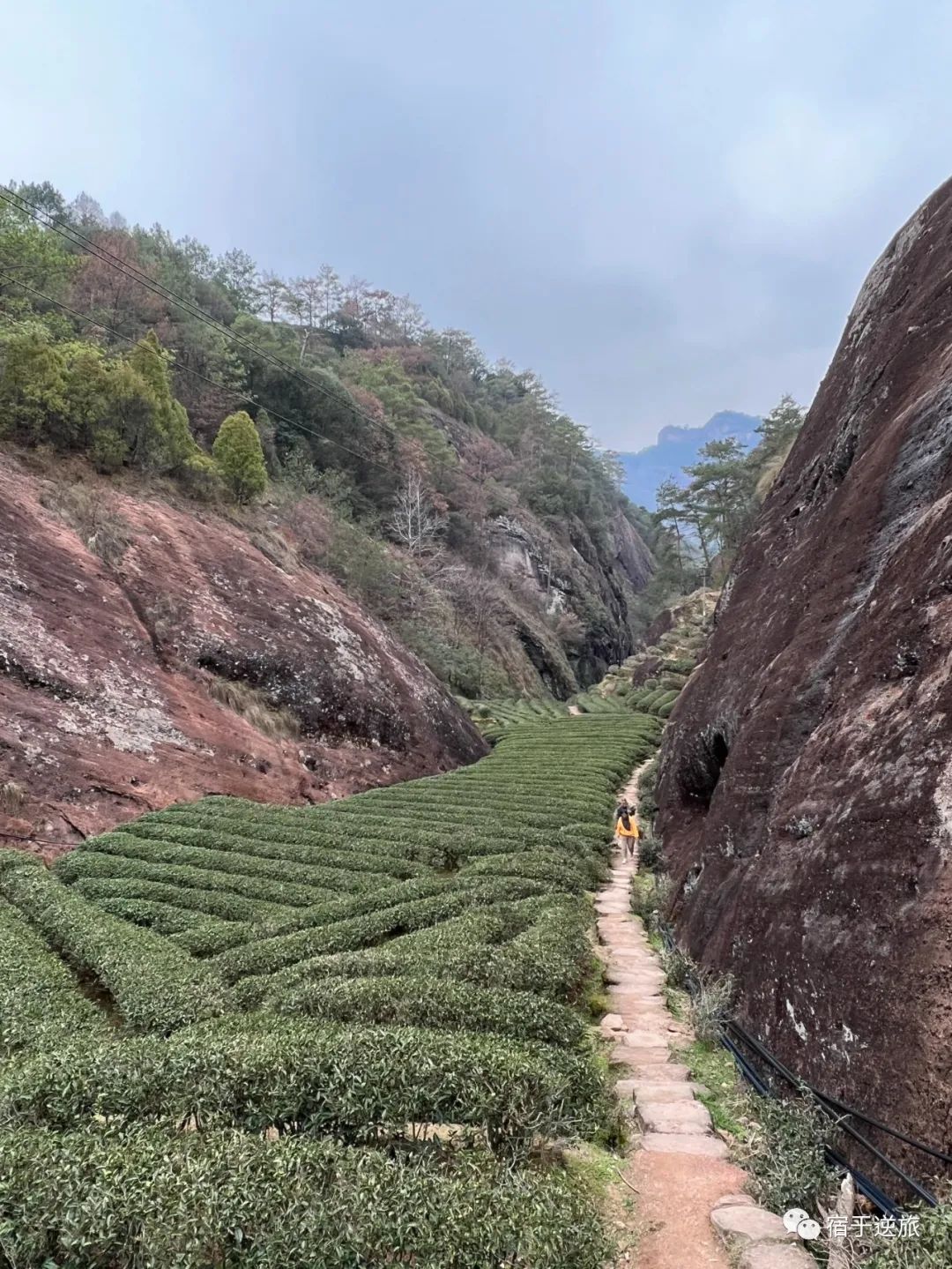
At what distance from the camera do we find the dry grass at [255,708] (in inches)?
646

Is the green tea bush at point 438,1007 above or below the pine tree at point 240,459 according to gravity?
below

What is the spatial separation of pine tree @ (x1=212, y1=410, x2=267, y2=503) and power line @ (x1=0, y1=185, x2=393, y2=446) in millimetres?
13713

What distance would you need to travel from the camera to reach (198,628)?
17.2m

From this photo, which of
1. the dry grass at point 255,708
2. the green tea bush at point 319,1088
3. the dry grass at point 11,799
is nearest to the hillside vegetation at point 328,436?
the dry grass at point 255,708

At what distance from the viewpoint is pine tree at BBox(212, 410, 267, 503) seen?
79.5ft

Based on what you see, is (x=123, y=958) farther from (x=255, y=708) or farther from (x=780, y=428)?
(x=780, y=428)

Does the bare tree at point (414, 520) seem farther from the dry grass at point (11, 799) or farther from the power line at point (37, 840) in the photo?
the power line at point (37, 840)

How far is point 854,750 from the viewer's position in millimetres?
5562

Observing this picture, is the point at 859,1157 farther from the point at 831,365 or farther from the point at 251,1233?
the point at 831,365

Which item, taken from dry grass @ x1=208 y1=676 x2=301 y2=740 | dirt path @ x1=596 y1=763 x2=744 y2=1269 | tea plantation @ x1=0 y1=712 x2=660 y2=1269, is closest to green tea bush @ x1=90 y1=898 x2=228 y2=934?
tea plantation @ x1=0 y1=712 x2=660 y2=1269

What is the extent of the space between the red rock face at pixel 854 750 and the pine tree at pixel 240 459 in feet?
61.8

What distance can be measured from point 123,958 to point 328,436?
40.0 m

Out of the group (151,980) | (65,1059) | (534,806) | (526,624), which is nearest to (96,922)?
(151,980)

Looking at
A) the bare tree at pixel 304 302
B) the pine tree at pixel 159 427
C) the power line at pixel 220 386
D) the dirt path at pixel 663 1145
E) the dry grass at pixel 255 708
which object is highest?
the bare tree at pixel 304 302
